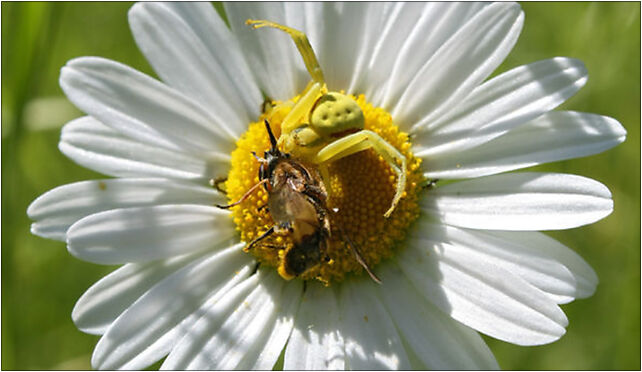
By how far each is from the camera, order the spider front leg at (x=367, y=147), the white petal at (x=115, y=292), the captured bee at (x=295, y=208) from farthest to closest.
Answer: the white petal at (x=115, y=292) < the spider front leg at (x=367, y=147) < the captured bee at (x=295, y=208)

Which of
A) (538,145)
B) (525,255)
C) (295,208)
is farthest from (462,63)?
(295,208)

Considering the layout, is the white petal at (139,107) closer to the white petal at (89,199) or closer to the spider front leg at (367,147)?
the white petal at (89,199)

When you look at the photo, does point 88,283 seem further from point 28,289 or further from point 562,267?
point 562,267

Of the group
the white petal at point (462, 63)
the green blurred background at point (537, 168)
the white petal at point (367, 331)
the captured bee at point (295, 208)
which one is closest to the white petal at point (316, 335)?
the white petal at point (367, 331)

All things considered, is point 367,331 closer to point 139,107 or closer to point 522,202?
point 522,202

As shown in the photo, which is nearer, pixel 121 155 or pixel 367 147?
pixel 367 147

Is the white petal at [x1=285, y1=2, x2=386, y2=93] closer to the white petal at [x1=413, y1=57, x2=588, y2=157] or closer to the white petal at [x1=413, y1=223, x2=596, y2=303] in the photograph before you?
the white petal at [x1=413, y1=57, x2=588, y2=157]

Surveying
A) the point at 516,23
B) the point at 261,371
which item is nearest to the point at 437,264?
the point at 261,371
